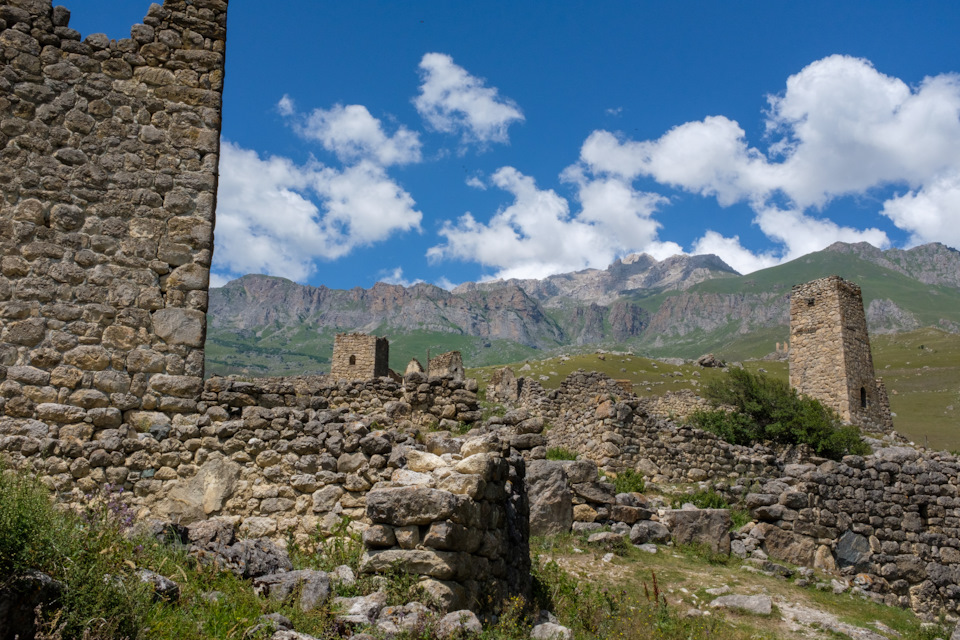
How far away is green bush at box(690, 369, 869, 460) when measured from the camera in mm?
19766

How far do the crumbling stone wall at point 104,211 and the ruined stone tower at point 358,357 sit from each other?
22.8 meters

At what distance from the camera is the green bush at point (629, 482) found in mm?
13406

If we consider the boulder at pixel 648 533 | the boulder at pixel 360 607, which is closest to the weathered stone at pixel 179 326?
the boulder at pixel 360 607

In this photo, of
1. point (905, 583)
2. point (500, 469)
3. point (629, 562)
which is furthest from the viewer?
point (905, 583)

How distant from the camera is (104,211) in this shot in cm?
699

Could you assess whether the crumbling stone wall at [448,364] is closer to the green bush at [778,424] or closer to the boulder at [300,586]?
the green bush at [778,424]

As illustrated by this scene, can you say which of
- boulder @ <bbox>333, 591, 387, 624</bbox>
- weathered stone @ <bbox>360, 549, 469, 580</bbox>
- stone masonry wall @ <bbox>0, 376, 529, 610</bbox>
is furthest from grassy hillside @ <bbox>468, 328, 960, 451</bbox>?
boulder @ <bbox>333, 591, 387, 624</bbox>

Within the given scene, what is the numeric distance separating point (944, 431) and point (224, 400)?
4804cm

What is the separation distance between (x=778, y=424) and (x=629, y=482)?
896cm

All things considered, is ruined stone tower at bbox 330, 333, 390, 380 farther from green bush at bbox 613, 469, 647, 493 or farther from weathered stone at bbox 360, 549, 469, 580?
weathered stone at bbox 360, 549, 469, 580

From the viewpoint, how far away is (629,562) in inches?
395

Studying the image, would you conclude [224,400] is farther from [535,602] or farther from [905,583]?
[905,583]

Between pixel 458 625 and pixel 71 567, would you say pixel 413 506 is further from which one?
pixel 71 567

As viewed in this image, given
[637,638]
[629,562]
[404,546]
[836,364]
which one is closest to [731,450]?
[629,562]
